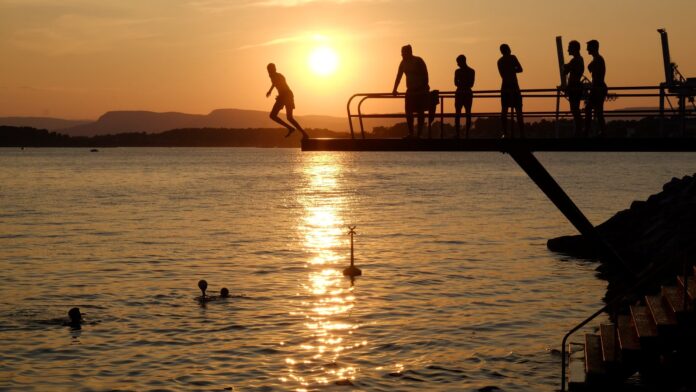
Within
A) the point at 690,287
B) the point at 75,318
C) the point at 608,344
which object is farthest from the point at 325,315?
the point at 690,287

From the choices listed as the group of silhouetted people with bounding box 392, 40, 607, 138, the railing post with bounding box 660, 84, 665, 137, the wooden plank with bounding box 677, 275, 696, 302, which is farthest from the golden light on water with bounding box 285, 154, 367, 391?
the railing post with bounding box 660, 84, 665, 137

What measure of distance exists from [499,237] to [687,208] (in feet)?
85.4

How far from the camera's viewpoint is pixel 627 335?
1645 cm

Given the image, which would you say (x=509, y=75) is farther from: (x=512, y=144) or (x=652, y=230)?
(x=652, y=230)

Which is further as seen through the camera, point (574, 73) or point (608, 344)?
point (574, 73)

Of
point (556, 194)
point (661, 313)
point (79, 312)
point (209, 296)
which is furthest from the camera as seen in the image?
point (209, 296)

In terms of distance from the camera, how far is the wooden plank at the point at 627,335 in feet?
50.8

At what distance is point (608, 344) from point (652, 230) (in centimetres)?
2288

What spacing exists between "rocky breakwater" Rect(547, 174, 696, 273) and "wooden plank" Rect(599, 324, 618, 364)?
8.89m

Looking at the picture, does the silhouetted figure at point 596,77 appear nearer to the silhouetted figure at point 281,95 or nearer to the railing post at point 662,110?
the railing post at point 662,110

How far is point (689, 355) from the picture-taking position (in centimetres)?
1634

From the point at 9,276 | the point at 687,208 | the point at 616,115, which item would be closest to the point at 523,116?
the point at 616,115

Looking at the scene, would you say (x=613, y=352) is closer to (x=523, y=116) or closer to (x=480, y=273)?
(x=523, y=116)

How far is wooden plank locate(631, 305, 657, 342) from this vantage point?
15344mm
